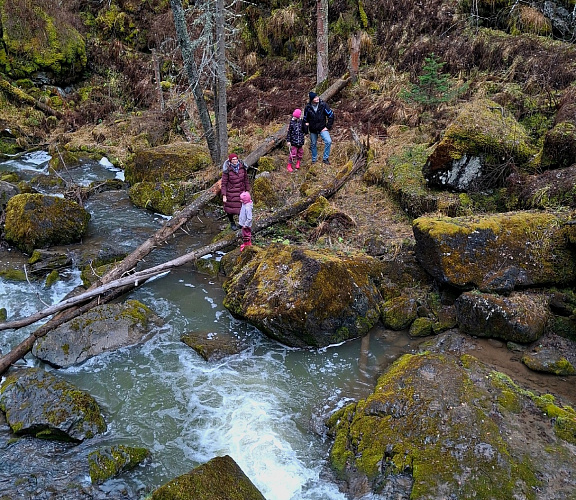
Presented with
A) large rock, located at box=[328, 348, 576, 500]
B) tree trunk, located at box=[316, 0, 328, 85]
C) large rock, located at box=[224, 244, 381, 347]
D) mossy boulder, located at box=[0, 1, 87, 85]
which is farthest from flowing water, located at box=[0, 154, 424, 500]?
mossy boulder, located at box=[0, 1, 87, 85]

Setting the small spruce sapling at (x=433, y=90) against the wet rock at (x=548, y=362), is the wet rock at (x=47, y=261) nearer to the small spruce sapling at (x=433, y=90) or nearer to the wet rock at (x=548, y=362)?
the wet rock at (x=548, y=362)

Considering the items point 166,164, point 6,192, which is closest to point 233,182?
point 166,164

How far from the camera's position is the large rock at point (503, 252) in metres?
8.19

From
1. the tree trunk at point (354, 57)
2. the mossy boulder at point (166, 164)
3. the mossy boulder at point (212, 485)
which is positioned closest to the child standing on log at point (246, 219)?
the mossy boulder at point (166, 164)

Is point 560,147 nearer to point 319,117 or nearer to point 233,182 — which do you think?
point 319,117

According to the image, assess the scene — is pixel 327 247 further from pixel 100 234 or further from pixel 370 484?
pixel 100 234

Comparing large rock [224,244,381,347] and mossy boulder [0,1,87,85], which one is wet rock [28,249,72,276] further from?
mossy boulder [0,1,87,85]

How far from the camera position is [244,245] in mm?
10688

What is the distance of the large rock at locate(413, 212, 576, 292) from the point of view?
26.9ft

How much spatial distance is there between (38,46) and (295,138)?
18034mm

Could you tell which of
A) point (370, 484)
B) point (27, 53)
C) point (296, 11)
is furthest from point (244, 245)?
point (27, 53)

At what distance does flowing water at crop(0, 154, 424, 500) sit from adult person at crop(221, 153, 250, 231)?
7.74 ft

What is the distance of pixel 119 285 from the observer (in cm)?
949

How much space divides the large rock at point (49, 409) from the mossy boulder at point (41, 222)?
5.28 metres
